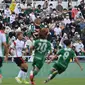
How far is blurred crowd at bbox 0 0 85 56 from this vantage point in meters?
28.4

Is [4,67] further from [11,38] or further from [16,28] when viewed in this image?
[16,28]

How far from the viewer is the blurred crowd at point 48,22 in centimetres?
2845

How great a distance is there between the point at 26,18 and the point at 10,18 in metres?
0.97

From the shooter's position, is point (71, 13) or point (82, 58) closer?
point (82, 58)

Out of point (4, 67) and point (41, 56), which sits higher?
point (41, 56)

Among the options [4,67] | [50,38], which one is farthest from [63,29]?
[4,67]

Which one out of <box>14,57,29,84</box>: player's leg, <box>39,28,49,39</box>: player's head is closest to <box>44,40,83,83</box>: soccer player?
<box>39,28,49,39</box>: player's head

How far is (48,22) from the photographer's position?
1259 inches

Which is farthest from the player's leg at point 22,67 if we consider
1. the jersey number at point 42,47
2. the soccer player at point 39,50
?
the jersey number at point 42,47

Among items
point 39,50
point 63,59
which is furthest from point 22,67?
point 39,50

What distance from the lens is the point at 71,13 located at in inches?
1342

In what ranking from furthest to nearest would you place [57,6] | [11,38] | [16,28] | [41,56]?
[57,6]
[16,28]
[11,38]
[41,56]

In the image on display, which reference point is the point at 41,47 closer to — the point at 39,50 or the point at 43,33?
the point at 39,50

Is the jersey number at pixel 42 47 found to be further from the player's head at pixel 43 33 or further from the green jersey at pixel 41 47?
the player's head at pixel 43 33
